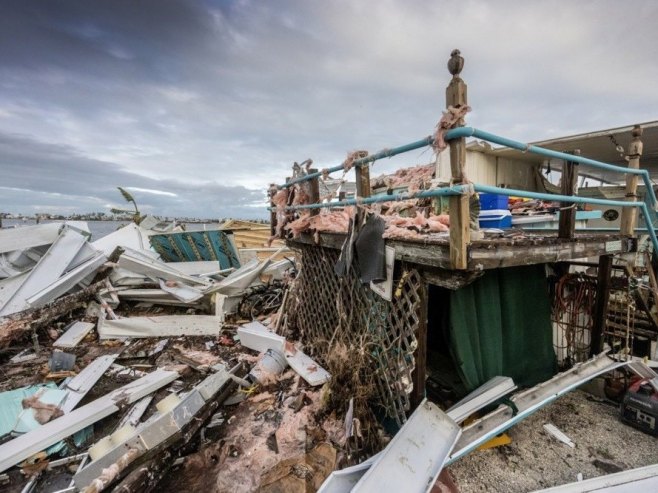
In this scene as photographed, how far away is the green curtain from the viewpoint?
311 centimetres

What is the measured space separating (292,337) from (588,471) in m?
4.42

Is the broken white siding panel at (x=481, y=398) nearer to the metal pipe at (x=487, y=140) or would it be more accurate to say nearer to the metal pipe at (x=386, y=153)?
the metal pipe at (x=487, y=140)

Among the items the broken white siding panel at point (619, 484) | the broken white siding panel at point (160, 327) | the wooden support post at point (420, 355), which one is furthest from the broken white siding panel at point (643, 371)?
the broken white siding panel at point (160, 327)

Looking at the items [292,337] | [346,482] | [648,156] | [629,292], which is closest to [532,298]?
[629,292]

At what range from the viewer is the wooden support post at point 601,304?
4219 millimetres

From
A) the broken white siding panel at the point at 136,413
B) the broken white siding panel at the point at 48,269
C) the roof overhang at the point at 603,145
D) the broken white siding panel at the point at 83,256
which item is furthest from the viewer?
the broken white siding panel at the point at 83,256

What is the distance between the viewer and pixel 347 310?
4.07 meters

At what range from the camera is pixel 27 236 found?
8.00 meters

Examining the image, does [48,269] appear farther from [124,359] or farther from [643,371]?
[643,371]

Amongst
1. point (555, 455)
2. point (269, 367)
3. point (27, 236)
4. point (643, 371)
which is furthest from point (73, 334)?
point (643, 371)

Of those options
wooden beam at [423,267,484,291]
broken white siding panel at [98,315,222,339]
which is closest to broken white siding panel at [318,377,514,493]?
wooden beam at [423,267,484,291]

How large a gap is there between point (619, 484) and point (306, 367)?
3499mm

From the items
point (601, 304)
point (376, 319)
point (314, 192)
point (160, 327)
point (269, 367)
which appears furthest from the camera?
point (160, 327)

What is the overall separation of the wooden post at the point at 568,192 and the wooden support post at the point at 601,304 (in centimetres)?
140
